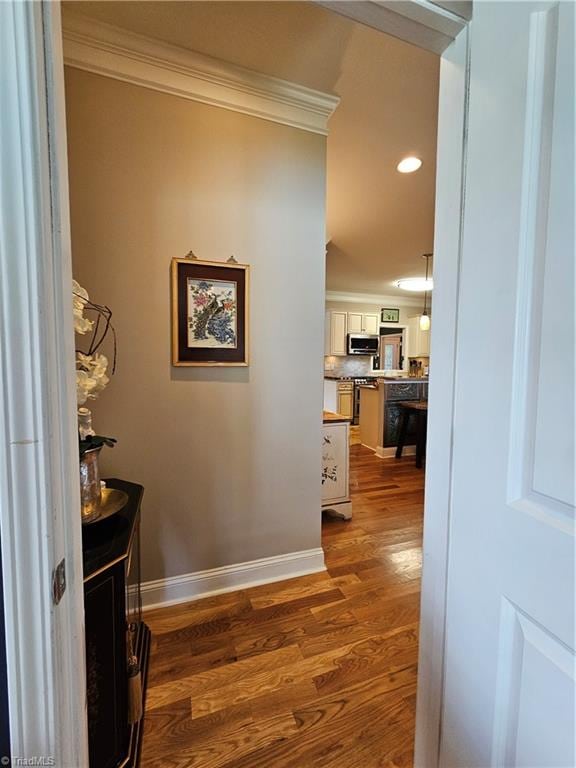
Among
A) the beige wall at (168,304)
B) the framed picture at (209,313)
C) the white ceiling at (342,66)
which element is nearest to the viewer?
the white ceiling at (342,66)

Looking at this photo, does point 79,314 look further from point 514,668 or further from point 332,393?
point 332,393

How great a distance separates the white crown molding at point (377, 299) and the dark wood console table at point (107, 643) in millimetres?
6271

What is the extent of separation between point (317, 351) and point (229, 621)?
146 cm

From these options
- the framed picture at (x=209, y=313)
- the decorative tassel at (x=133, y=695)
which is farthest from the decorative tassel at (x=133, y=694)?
the framed picture at (x=209, y=313)

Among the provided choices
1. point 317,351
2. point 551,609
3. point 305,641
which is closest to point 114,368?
point 317,351

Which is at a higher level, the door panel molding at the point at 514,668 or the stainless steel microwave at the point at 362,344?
the stainless steel microwave at the point at 362,344

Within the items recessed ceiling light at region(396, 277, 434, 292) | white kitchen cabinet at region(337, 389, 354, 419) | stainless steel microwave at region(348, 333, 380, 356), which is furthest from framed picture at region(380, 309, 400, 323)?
white kitchen cabinet at region(337, 389, 354, 419)

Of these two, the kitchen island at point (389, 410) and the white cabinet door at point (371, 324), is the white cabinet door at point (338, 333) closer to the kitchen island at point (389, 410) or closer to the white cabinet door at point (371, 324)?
the white cabinet door at point (371, 324)

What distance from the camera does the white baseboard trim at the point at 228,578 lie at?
1.71m

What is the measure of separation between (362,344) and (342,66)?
5676mm

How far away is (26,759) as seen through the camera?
20.8 inches

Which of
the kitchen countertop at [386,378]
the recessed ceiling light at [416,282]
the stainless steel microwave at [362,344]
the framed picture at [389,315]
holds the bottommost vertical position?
the kitchen countertop at [386,378]

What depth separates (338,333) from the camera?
6.82 metres

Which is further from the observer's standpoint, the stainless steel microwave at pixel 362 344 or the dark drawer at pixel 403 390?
the stainless steel microwave at pixel 362 344
